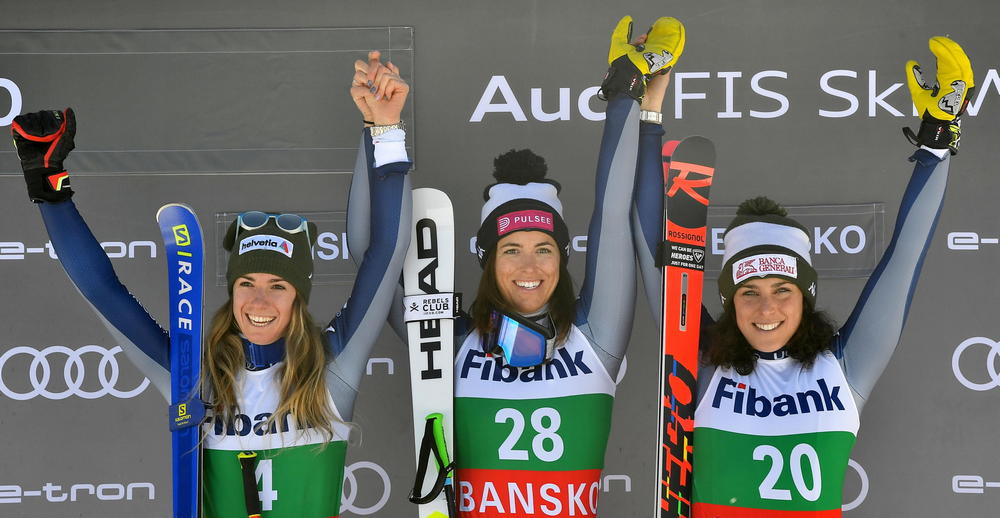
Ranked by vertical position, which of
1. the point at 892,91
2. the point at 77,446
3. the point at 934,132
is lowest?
the point at 77,446

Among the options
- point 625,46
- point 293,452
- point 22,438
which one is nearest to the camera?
point 293,452

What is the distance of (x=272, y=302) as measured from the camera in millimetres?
3041

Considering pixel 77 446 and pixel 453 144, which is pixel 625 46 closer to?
pixel 453 144

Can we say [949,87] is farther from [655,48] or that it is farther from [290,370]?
[290,370]

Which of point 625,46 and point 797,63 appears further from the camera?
point 797,63

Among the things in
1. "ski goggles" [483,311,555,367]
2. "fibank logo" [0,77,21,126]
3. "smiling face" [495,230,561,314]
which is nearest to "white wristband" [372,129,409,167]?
"smiling face" [495,230,561,314]

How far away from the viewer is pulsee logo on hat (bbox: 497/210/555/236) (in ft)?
10.7

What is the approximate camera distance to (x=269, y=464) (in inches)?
117

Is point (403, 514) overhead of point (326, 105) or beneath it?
beneath

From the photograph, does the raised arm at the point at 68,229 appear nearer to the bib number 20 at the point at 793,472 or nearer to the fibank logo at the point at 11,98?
the fibank logo at the point at 11,98

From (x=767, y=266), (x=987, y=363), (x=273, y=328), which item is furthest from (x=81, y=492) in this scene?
(x=987, y=363)

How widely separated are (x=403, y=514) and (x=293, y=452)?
124cm

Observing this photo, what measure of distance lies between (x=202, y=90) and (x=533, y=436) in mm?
2085

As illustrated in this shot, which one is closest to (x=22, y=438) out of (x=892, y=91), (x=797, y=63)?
(x=797, y=63)
